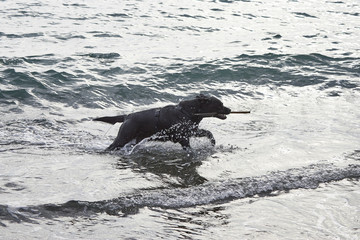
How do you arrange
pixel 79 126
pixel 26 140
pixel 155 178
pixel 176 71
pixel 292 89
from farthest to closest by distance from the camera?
pixel 176 71 → pixel 292 89 → pixel 79 126 → pixel 26 140 → pixel 155 178

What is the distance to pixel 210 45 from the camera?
17.2m

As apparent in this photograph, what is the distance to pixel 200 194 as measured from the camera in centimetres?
692

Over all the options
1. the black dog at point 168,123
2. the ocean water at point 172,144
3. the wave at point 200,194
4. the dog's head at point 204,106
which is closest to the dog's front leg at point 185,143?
the black dog at point 168,123

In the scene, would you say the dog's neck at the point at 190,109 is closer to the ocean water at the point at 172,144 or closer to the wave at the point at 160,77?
the ocean water at the point at 172,144

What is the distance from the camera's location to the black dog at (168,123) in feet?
28.9

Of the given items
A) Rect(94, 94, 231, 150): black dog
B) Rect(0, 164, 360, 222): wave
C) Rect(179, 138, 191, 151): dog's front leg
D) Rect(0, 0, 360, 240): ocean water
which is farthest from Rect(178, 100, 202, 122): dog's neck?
Rect(0, 164, 360, 222): wave

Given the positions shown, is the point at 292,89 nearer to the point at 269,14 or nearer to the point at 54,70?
the point at 54,70

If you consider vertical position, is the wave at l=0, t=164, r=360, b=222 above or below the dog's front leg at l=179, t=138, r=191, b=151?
above

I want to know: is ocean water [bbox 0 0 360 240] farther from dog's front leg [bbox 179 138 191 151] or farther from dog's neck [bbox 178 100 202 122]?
dog's neck [bbox 178 100 202 122]

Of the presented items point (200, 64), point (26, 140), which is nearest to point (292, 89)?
point (200, 64)

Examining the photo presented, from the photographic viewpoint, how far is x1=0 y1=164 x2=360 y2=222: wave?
618 cm

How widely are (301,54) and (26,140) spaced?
30.1ft

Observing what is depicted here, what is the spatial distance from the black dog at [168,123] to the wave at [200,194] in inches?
66.1

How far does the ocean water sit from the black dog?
0.23 m
